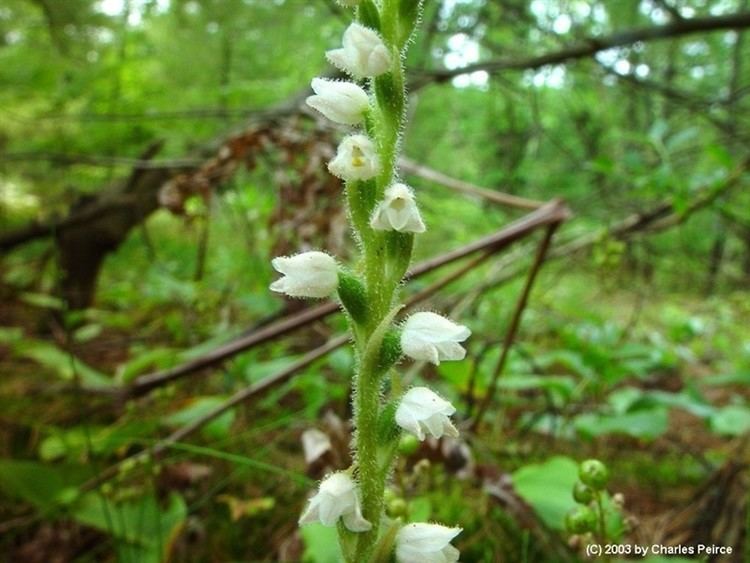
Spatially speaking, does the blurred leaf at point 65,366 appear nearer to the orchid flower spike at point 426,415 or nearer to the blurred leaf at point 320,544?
the blurred leaf at point 320,544

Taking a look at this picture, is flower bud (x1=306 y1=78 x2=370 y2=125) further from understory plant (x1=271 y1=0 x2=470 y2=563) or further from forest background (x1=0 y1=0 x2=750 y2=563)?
forest background (x1=0 y1=0 x2=750 y2=563)

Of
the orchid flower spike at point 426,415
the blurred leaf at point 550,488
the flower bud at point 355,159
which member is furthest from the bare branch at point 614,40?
the orchid flower spike at point 426,415

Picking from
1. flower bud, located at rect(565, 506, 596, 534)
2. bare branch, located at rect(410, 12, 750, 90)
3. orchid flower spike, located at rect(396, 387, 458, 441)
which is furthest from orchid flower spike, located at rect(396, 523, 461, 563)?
bare branch, located at rect(410, 12, 750, 90)

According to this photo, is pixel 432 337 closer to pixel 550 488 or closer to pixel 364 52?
pixel 364 52

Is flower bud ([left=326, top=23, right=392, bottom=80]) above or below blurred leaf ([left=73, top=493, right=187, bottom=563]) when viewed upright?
above

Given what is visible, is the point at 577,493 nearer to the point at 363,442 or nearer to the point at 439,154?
the point at 363,442

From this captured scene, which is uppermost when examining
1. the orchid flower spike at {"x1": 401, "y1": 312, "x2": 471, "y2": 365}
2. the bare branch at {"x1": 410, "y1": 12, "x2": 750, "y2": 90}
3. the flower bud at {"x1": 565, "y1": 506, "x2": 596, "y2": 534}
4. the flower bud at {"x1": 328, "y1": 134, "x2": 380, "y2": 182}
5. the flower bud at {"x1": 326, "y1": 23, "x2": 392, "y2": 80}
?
the bare branch at {"x1": 410, "y1": 12, "x2": 750, "y2": 90}

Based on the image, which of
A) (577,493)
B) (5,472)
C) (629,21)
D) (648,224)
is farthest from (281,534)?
(629,21)
